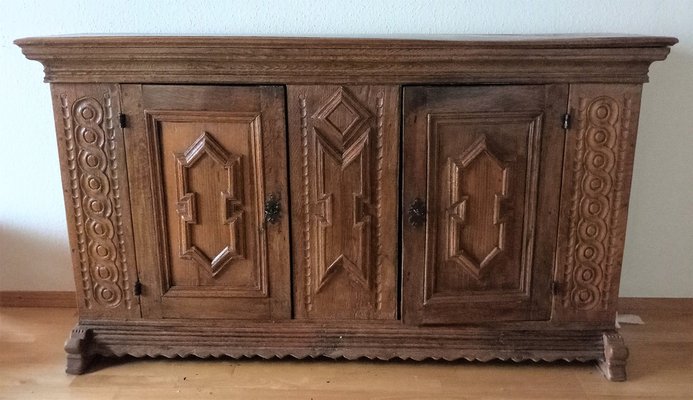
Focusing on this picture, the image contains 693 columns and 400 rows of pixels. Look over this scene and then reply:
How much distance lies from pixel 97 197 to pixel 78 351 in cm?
43

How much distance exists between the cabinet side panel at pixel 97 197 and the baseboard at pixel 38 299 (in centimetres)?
48

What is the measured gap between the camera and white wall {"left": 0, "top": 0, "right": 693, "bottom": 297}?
77.9 inches

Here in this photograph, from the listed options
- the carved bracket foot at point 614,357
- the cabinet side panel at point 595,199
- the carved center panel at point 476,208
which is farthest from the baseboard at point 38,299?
the carved bracket foot at point 614,357

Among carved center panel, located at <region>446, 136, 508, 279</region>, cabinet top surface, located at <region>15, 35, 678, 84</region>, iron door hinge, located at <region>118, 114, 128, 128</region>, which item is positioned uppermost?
cabinet top surface, located at <region>15, 35, 678, 84</region>

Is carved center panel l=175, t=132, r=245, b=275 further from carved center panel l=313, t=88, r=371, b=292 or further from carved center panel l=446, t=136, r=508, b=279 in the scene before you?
carved center panel l=446, t=136, r=508, b=279

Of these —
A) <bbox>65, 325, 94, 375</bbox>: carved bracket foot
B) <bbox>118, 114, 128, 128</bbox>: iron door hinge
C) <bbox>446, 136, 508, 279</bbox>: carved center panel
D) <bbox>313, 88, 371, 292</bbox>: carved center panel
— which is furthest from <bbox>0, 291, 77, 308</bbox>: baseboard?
<bbox>446, 136, 508, 279</bbox>: carved center panel

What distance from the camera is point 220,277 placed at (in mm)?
1773

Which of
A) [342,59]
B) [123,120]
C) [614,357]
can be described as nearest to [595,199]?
[614,357]

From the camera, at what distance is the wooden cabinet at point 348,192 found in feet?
5.26

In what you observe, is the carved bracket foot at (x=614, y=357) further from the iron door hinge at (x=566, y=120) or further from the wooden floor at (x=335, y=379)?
the iron door hinge at (x=566, y=120)

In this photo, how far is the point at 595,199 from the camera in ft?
5.58

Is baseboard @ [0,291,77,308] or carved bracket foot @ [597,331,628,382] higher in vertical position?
carved bracket foot @ [597,331,628,382]

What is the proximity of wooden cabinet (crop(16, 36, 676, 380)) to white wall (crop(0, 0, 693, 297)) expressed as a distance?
1.47 ft

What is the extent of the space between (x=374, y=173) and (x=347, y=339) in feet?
1.56
